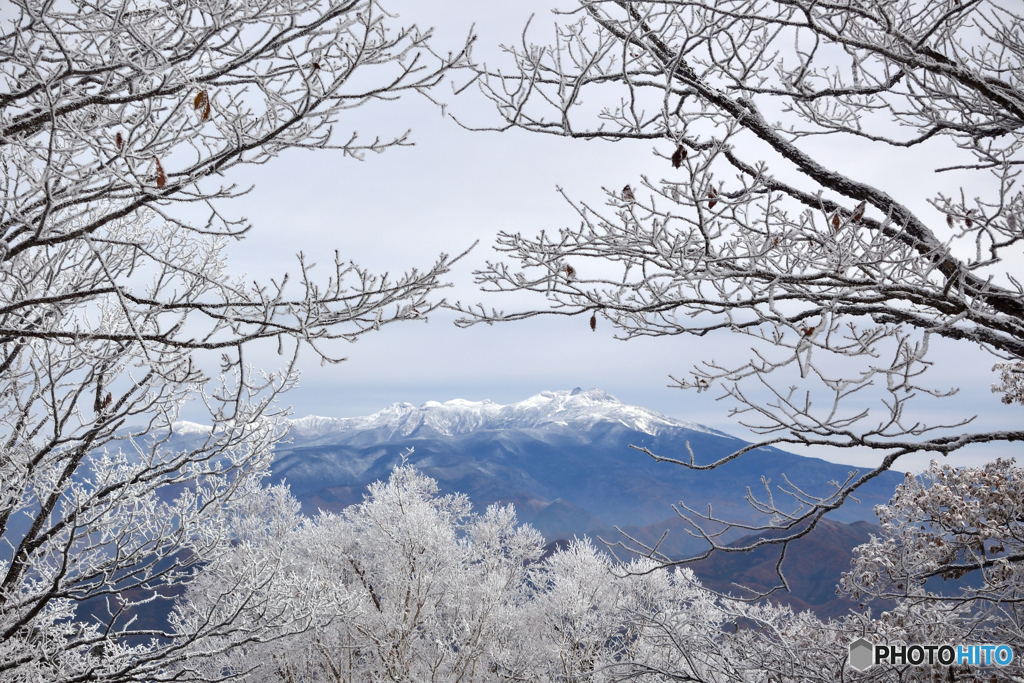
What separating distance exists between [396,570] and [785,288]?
38.9 ft

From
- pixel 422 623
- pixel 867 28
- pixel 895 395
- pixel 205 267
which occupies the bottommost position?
pixel 422 623

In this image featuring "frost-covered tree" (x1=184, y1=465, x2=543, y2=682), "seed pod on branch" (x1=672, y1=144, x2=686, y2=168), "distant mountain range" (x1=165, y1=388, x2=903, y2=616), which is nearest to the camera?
"seed pod on branch" (x1=672, y1=144, x2=686, y2=168)

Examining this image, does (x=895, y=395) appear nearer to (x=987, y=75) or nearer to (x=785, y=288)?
(x=785, y=288)

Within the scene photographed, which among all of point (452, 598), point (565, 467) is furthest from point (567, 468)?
point (452, 598)

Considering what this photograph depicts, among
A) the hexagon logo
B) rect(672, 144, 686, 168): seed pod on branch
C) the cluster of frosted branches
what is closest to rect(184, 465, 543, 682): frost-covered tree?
the cluster of frosted branches

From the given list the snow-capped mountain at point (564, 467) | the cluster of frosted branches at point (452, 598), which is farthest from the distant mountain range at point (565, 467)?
the cluster of frosted branches at point (452, 598)

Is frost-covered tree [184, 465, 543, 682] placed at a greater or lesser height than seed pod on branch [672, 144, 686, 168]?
lesser

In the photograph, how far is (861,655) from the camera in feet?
17.0

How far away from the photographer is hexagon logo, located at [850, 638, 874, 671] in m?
5.07

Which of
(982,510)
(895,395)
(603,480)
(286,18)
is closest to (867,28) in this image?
(895,395)

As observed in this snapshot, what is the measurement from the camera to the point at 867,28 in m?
3.92

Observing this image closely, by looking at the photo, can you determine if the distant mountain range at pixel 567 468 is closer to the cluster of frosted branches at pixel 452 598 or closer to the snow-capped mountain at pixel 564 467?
the snow-capped mountain at pixel 564 467

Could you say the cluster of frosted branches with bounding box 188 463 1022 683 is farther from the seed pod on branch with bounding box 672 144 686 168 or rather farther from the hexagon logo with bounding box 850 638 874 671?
the seed pod on branch with bounding box 672 144 686 168

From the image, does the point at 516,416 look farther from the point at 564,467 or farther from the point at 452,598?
the point at 452,598
